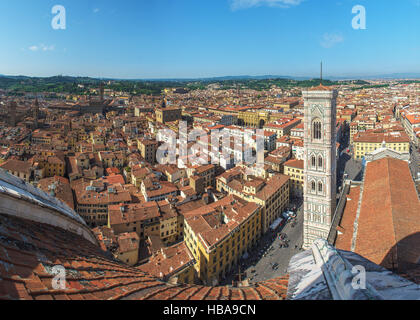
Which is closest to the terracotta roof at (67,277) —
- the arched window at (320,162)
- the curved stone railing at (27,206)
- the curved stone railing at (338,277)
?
the curved stone railing at (27,206)

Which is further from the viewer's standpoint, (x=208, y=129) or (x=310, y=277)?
(x=208, y=129)

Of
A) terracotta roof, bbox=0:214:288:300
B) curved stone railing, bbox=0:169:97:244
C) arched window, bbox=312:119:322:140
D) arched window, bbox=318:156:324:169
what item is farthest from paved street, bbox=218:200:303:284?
terracotta roof, bbox=0:214:288:300

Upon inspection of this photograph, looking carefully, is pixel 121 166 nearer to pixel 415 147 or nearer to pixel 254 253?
pixel 254 253

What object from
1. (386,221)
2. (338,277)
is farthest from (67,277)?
(386,221)

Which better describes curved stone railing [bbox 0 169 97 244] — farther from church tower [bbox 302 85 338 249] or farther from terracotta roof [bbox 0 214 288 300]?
church tower [bbox 302 85 338 249]

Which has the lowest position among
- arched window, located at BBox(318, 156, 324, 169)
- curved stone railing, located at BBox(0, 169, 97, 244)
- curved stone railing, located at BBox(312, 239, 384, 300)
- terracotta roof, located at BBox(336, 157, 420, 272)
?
terracotta roof, located at BBox(336, 157, 420, 272)
